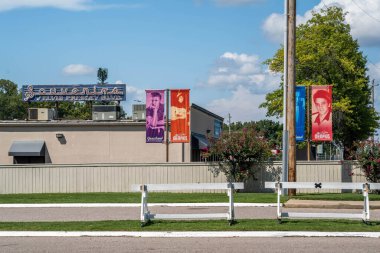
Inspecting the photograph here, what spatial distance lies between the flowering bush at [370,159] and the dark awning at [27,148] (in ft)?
61.2

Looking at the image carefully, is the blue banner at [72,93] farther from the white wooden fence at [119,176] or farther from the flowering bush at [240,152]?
the flowering bush at [240,152]

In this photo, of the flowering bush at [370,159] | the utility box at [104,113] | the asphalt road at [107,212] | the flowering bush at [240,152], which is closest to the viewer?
the asphalt road at [107,212]

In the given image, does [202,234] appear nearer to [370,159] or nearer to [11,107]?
[370,159]

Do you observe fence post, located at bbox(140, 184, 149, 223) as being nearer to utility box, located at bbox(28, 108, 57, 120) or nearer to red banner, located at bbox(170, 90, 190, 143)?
red banner, located at bbox(170, 90, 190, 143)

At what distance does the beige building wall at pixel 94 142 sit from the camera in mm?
36812

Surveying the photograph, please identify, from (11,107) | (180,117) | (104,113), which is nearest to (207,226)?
(180,117)

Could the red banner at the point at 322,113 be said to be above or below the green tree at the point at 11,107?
below

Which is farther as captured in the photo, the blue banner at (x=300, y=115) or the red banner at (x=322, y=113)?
the red banner at (x=322, y=113)

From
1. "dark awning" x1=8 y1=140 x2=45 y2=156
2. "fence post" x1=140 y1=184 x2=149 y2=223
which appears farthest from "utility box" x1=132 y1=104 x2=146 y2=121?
"fence post" x1=140 y1=184 x2=149 y2=223

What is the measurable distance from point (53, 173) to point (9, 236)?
699 inches

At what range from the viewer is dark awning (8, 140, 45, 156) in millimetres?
36344

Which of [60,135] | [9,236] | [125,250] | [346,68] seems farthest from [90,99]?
[125,250]

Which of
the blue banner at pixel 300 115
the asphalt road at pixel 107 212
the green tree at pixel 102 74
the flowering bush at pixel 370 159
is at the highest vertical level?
the green tree at pixel 102 74

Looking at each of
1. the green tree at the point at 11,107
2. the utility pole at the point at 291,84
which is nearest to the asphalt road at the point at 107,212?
the utility pole at the point at 291,84
